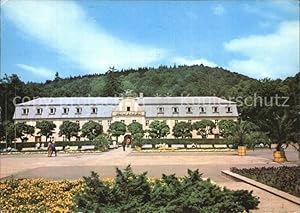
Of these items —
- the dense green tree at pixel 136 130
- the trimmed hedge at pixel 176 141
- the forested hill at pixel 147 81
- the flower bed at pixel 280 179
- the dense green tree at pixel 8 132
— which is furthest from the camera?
the dense green tree at pixel 136 130

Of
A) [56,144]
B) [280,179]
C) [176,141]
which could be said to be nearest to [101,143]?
[56,144]

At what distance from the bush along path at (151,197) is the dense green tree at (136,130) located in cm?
1895

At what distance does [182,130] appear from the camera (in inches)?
929

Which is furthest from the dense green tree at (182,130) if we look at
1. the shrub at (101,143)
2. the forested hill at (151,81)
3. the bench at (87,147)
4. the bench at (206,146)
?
the forested hill at (151,81)

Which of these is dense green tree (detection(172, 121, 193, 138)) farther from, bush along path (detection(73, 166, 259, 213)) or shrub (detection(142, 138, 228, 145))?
bush along path (detection(73, 166, 259, 213))

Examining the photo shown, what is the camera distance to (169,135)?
25703 mm

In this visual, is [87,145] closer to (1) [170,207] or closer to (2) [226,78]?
(2) [226,78]

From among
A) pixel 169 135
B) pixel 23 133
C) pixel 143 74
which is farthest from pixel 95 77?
pixel 169 135

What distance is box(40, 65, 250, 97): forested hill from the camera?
5789 millimetres

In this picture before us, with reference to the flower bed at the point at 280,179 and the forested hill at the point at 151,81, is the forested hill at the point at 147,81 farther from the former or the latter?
the flower bed at the point at 280,179

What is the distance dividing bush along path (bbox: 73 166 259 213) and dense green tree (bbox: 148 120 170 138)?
1922 cm

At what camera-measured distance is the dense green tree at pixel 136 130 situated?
23.0 meters

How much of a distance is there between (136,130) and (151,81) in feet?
58.2

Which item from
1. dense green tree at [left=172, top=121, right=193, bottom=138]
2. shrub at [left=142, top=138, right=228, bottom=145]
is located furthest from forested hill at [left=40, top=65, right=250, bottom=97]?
dense green tree at [left=172, top=121, right=193, bottom=138]
